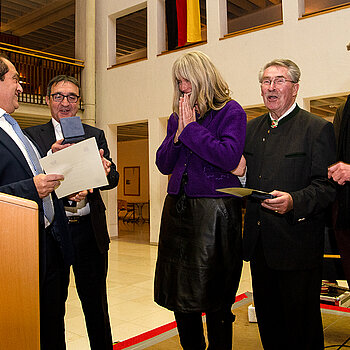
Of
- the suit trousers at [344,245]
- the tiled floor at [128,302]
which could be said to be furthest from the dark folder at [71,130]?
the tiled floor at [128,302]

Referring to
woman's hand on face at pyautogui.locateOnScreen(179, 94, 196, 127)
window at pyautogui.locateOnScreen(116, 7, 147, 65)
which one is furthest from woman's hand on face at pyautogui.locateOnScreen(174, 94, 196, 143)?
window at pyautogui.locateOnScreen(116, 7, 147, 65)

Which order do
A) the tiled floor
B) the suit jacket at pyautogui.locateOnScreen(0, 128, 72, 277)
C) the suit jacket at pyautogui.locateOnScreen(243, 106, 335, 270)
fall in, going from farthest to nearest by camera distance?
the tiled floor, the suit jacket at pyautogui.locateOnScreen(243, 106, 335, 270), the suit jacket at pyautogui.locateOnScreen(0, 128, 72, 277)

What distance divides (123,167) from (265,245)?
56.4ft

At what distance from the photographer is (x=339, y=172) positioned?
188 cm

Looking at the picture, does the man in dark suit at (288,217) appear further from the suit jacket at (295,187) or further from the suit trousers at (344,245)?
the suit trousers at (344,245)

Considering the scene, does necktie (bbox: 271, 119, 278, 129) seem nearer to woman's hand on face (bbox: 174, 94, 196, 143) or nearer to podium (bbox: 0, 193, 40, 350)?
woman's hand on face (bbox: 174, 94, 196, 143)

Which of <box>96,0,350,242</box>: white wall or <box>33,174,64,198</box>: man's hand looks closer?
<box>33,174,64,198</box>: man's hand

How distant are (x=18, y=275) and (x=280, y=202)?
1168mm

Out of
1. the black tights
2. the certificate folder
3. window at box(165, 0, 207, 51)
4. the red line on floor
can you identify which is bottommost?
the red line on floor

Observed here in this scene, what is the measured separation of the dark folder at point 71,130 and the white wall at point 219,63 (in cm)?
581

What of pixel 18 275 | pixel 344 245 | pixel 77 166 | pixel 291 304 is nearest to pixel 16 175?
pixel 77 166

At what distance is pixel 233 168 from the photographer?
Answer: 1.86 m

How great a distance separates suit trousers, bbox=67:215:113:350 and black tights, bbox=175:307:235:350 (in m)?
0.71

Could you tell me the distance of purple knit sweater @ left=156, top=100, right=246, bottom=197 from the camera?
1.79 m
